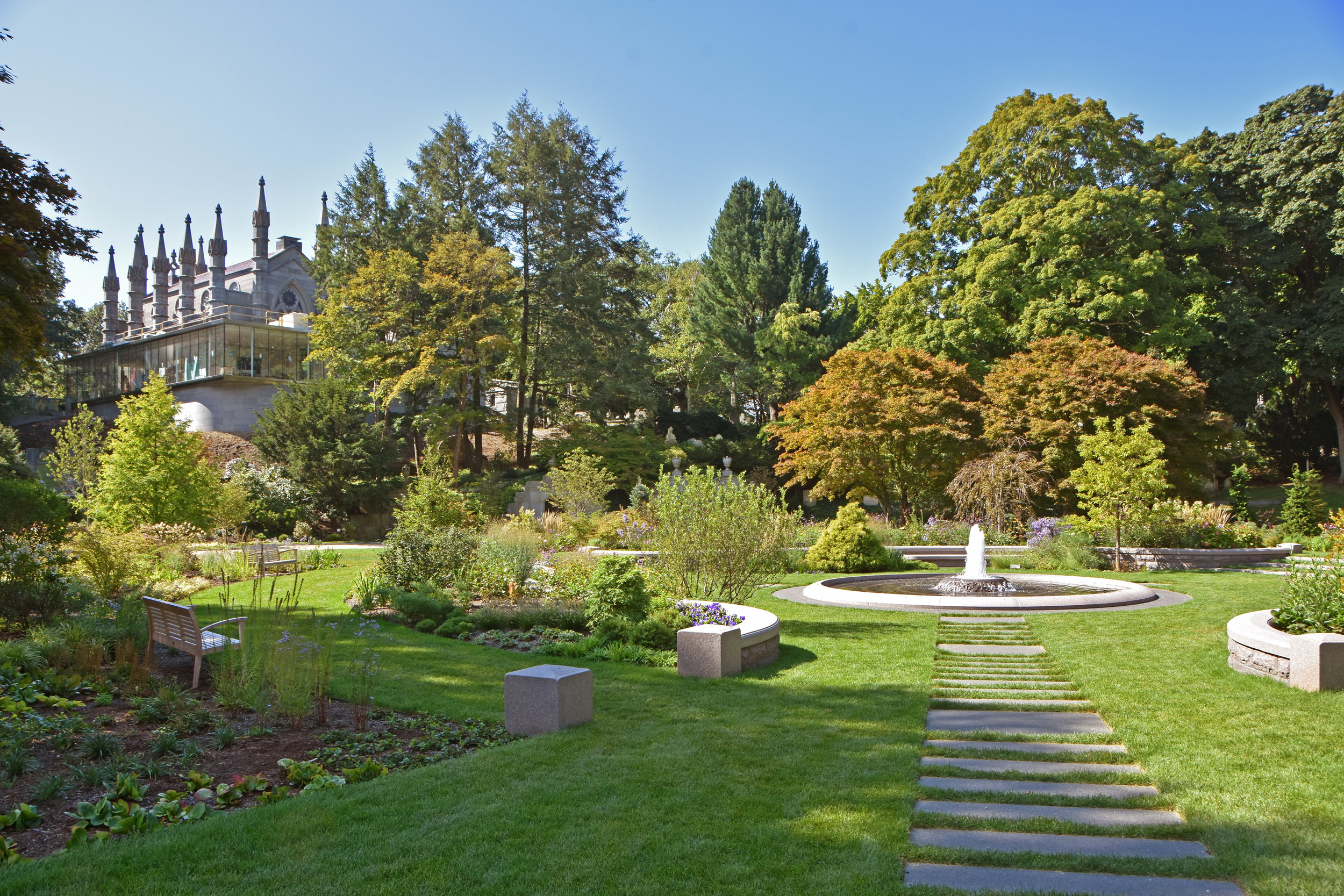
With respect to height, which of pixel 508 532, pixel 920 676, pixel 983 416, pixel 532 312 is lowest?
pixel 920 676

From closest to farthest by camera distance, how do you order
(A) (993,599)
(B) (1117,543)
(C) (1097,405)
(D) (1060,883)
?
1. (D) (1060,883)
2. (A) (993,599)
3. (B) (1117,543)
4. (C) (1097,405)

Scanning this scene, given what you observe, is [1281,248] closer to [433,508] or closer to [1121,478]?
[1121,478]

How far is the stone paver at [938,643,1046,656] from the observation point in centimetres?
856

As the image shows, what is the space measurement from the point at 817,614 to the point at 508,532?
6762mm

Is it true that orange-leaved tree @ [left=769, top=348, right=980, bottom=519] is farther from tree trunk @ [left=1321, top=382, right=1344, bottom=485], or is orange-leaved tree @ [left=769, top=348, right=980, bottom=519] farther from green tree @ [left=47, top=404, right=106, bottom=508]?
green tree @ [left=47, top=404, right=106, bottom=508]

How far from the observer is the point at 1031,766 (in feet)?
16.2

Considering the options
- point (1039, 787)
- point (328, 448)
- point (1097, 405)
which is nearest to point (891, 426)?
point (1097, 405)

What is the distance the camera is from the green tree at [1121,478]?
15.9m

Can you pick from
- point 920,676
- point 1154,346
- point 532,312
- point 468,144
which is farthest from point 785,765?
point 468,144

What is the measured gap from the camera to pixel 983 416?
23.8 metres

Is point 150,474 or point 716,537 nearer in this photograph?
point 716,537

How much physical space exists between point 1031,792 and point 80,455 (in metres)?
28.8

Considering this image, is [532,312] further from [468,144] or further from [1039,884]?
[1039,884]

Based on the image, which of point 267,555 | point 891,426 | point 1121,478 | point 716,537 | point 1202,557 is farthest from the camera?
point 891,426
